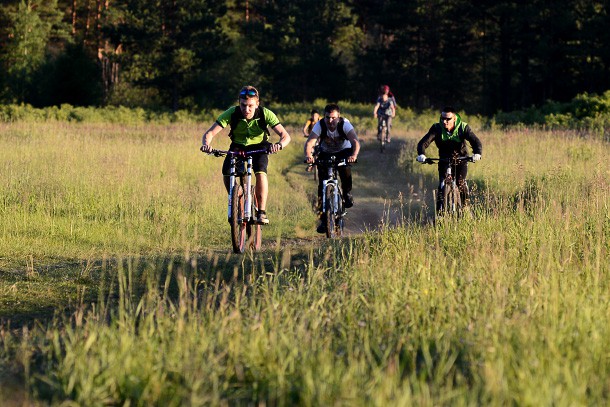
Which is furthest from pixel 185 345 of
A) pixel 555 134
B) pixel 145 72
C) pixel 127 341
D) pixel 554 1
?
pixel 145 72

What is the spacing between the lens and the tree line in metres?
53.5

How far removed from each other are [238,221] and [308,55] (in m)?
55.0

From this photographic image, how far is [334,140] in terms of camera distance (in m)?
13.2

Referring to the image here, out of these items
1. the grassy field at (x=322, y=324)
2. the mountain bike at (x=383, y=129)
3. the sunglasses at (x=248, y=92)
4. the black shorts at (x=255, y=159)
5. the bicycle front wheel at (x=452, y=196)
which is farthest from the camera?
the mountain bike at (x=383, y=129)

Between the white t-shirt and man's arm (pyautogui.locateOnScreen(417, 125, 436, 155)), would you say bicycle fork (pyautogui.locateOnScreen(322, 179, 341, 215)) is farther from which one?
man's arm (pyautogui.locateOnScreen(417, 125, 436, 155))

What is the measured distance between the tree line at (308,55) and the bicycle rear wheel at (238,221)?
41.7m

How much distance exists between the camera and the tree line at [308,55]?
53.5 meters

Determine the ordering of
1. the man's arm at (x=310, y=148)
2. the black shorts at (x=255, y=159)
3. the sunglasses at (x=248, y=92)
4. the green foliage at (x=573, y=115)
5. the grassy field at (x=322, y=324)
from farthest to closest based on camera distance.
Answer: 1. the green foliage at (x=573, y=115)
2. the man's arm at (x=310, y=148)
3. the black shorts at (x=255, y=159)
4. the sunglasses at (x=248, y=92)
5. the grassy field at (x=322, y=324)

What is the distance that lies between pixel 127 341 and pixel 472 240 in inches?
194

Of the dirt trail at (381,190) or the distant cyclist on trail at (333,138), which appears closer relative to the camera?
the distant cyclist on trail at (333,138)

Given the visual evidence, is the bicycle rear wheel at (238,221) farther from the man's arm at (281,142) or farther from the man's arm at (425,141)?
the man's arm at (425,141)

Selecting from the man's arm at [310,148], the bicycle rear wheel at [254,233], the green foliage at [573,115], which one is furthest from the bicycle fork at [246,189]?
the green foliage at [573,115]

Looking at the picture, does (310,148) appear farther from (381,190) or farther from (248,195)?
(381,190)

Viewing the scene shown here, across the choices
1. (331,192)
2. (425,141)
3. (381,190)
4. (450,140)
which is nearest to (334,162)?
(331,192)
